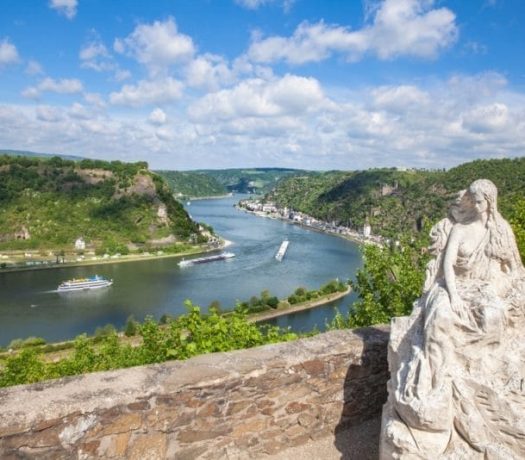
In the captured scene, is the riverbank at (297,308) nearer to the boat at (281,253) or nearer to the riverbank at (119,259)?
the boat at (281,253)

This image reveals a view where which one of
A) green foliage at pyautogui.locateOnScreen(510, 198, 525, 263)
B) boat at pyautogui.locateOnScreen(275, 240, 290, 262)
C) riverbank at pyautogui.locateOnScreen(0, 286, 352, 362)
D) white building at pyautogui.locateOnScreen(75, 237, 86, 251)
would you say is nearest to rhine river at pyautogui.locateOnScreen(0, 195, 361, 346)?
riverbank at pyautogui.locateOnScreen(0, 286, 352, 362)

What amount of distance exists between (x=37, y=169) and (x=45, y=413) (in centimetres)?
9842

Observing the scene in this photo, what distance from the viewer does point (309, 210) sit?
12681 centimetres

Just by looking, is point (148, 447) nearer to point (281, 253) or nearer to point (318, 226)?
point (281, 253)

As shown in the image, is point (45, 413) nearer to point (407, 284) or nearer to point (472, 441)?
point (472, 441)

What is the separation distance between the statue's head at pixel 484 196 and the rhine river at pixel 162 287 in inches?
1103

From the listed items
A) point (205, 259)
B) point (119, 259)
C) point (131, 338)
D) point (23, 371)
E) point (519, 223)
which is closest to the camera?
point (519, 223)

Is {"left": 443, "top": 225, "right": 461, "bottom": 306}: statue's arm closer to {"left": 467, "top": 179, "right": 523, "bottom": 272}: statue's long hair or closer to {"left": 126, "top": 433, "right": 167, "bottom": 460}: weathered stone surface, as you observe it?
{"left": 467, "top": 179, "right": 523, "bottom": 272}: statue's long hair

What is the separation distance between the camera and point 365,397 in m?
4.57

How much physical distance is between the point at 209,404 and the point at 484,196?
112 inches

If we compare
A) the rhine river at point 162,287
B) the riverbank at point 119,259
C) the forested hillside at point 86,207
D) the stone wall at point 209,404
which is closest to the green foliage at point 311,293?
the rhine river at point 162,287

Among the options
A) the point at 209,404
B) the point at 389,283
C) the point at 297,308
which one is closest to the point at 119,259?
the point at 297,308

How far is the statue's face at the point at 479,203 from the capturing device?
12.7 ft

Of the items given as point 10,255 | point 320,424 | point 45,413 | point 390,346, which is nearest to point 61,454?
point 45,413
